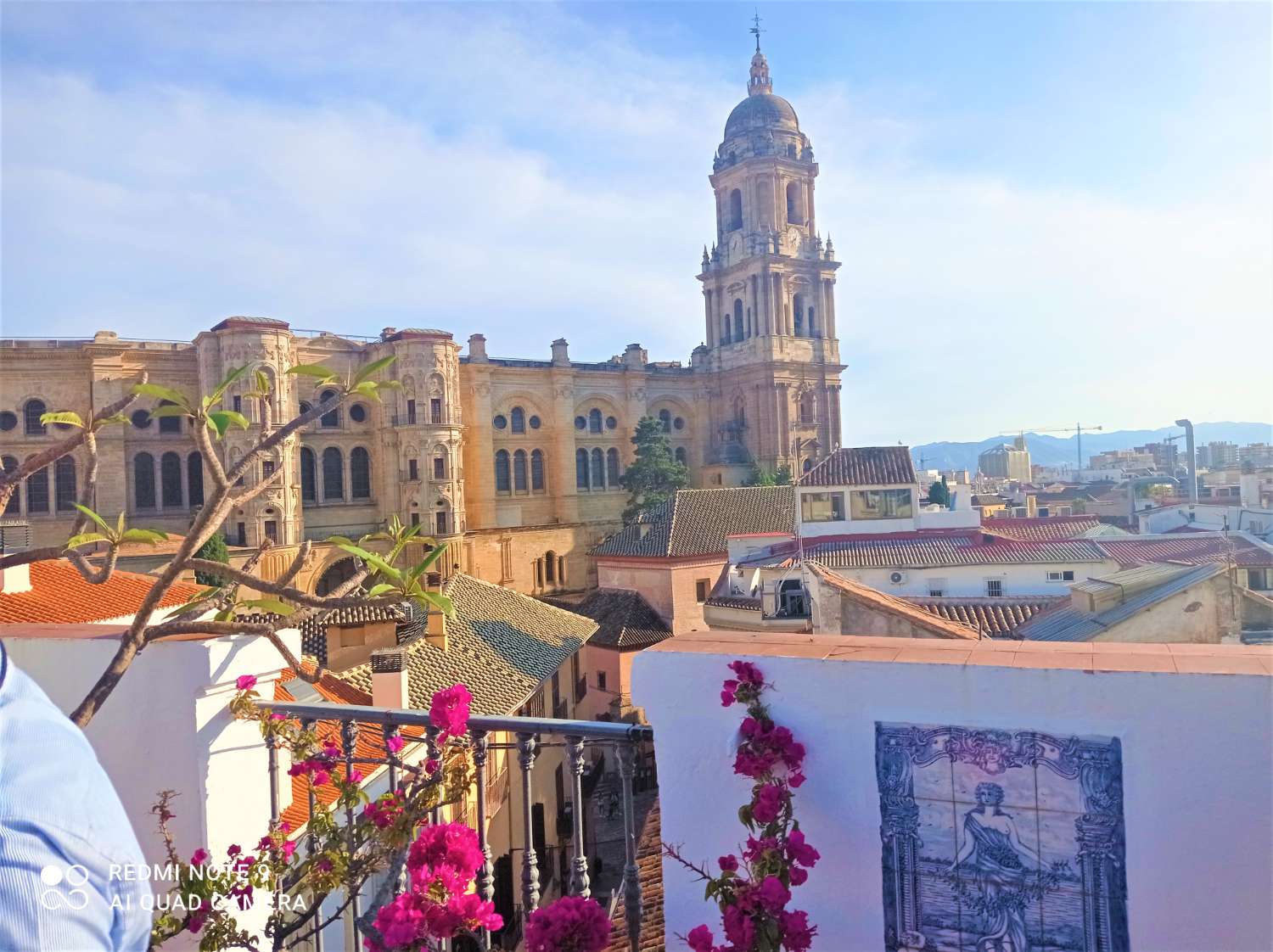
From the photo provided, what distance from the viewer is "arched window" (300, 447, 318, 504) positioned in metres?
33.7

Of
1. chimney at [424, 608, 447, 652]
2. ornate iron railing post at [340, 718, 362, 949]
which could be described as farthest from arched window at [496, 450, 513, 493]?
ornate iron railing post at [340, 718, 362, 949]

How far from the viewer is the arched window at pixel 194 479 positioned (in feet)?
104

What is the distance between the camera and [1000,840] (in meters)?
2.45

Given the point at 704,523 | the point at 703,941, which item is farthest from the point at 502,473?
the point at 703,941

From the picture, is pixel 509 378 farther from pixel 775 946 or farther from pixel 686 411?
pixel 775 946

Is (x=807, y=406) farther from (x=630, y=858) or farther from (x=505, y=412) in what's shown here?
(x=630, y=858)

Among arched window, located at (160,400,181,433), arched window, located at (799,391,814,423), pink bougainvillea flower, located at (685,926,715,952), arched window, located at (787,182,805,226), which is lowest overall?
pink bougainvillea flower, located at (685,926,715,952)

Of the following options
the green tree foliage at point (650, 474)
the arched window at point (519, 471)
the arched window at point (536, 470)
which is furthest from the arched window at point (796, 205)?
the arched window at point (519, 471)

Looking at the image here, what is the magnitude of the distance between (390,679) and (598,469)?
32.0 m

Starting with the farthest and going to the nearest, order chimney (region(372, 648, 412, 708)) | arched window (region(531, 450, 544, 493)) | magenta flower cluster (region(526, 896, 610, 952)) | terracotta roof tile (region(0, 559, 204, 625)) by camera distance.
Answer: arched window (region(531, 450, 544, 493))
chimney (region(372, 648, 412, 708))
terracotta roof tile (region(0, 559, 204, 625))
magenta flower cluster (region(526, 896, 610, 952))

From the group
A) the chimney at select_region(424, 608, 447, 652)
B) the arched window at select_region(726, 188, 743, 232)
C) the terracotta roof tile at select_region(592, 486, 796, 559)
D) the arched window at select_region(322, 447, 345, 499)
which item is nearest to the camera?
the chimney at select_region(424, 608, 447, 652)

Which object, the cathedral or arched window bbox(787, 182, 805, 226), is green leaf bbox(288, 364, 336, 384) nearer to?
the cathedral

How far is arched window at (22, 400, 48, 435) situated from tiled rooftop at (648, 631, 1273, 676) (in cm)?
3464

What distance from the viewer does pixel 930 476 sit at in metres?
51.2
